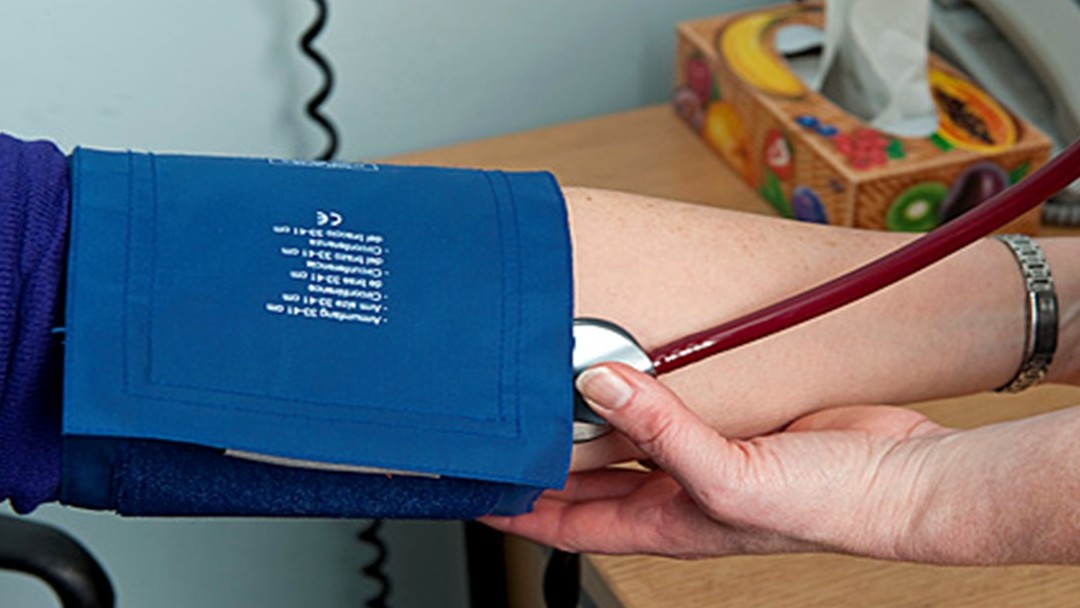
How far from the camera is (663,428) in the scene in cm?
89

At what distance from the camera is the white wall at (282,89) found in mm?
1456

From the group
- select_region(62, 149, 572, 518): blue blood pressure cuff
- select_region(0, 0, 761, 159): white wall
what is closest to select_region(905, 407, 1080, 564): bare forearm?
select_region(62, 149, 572, 518): blue blood pressure cuff

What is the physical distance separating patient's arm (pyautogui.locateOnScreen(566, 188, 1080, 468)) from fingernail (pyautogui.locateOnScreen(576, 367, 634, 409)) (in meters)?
0.10

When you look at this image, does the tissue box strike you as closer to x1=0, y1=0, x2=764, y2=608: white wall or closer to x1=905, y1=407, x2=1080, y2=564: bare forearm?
x1=0, y1=0, x2=764, y2=608: white wall

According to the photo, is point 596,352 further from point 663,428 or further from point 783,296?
point 783,296

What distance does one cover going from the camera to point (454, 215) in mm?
900

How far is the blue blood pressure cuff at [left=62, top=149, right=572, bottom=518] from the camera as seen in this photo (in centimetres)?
82

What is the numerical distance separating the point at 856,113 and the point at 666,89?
0.30 metres

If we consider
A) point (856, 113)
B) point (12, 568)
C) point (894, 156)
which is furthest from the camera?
point (856, 113)

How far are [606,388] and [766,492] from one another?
0.13 metres

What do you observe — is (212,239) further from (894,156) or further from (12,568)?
(894,156)

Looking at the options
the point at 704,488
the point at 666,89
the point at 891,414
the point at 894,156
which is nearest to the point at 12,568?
the point at 704,488

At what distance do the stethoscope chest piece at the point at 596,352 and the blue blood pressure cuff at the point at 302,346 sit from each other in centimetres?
1

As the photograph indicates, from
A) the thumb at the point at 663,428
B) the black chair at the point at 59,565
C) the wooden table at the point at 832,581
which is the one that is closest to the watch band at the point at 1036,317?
the wooden table at the point at 832,581
